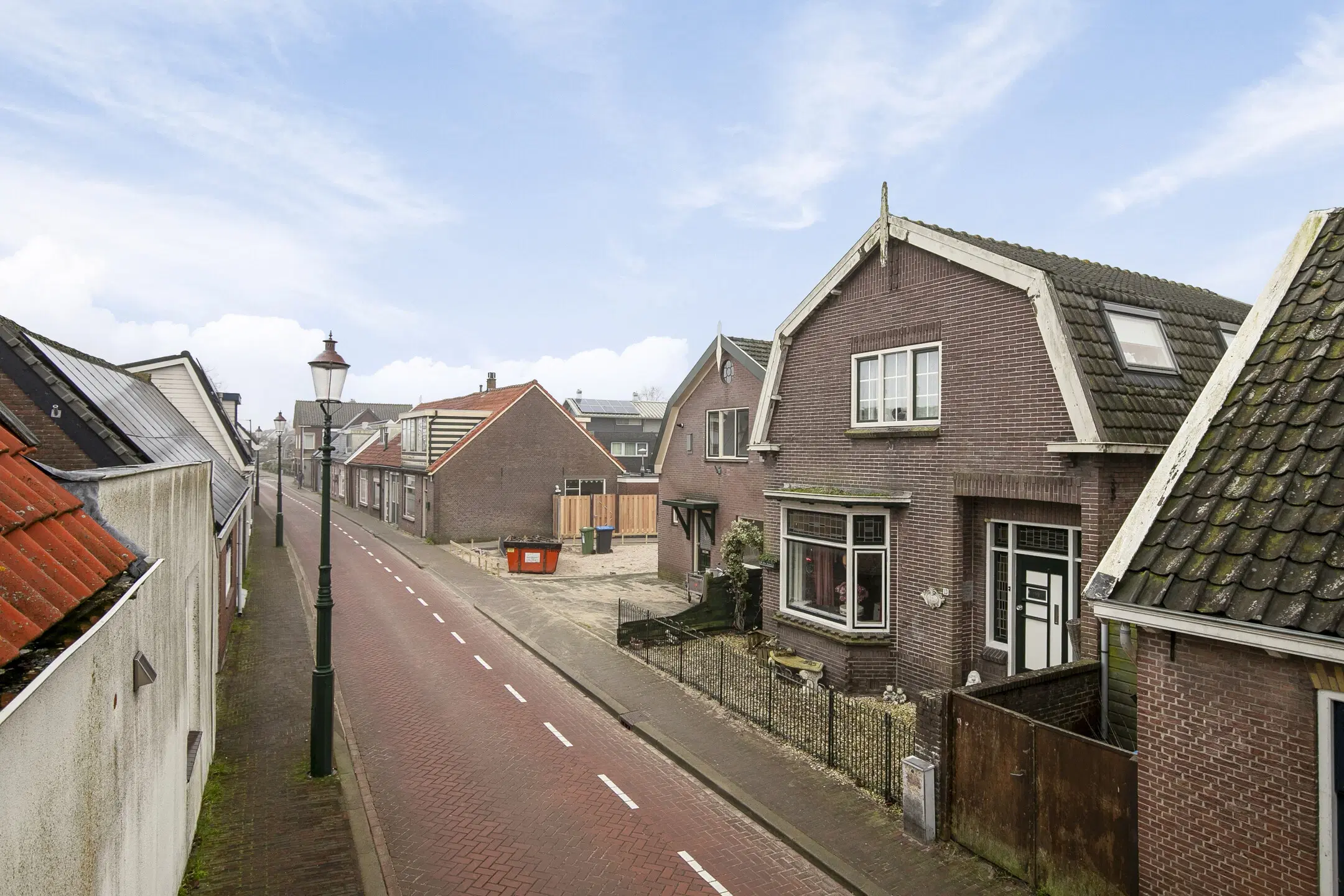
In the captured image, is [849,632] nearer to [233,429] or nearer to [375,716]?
[375,716]

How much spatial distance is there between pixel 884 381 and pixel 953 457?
198cm

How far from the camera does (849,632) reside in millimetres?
13547

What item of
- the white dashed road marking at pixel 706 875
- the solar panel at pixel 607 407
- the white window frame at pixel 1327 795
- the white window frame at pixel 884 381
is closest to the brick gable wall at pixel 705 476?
the white window frame at pixel 884 381

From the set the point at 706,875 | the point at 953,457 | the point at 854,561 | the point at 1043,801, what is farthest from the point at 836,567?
the point at 706,875

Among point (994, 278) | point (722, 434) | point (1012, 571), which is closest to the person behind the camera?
point (994, 278)

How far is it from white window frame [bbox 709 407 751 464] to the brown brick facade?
20.5ft

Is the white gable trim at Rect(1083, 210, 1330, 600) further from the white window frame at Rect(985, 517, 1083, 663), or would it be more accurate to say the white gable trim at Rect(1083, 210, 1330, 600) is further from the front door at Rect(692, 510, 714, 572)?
the front door at Rect(692, 510, 714, 572)

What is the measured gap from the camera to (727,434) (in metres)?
22.1

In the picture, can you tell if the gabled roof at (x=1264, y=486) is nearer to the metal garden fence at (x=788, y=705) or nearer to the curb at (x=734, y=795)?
the curb at (x=734, y=795)

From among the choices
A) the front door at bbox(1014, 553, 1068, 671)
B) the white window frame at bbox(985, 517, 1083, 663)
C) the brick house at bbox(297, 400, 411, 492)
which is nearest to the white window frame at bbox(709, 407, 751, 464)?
the white window frame at bbox(985, 517, 1083, 663)

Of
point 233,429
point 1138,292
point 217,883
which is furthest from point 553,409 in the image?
point 217,883

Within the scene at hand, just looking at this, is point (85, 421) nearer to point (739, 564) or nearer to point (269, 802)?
point (269, 802)

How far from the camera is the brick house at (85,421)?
9.92 metres

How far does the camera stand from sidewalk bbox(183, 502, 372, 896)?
7.77 metres
